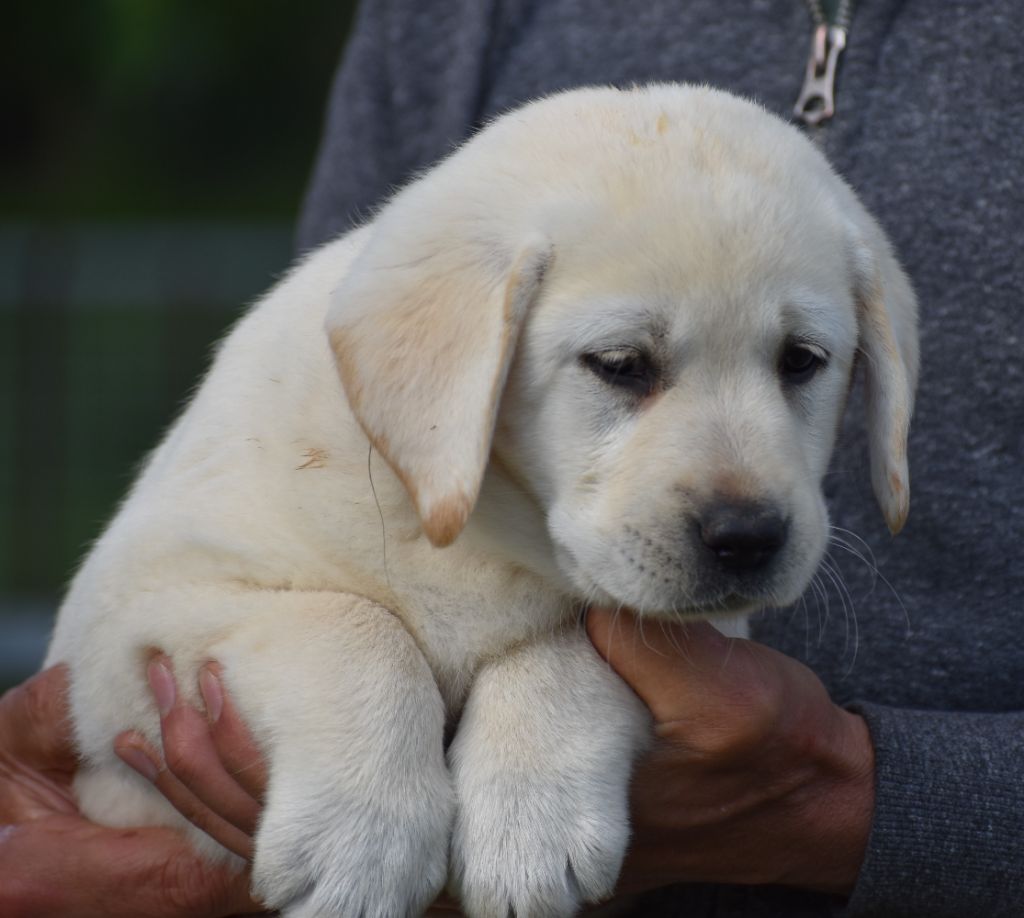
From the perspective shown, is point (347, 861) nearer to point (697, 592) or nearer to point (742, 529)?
point (697, 592)

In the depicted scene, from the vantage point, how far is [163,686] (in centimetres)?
262

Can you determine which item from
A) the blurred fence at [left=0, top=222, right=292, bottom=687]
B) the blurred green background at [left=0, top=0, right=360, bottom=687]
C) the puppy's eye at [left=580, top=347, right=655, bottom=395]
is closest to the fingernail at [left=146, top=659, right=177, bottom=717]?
the puppy's eye at [left=580, top=347, right=655, bottom=395]

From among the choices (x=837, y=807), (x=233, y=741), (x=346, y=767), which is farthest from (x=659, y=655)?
(x=233, y=741)

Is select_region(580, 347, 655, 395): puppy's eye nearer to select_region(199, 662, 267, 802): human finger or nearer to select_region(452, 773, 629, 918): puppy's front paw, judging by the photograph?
select_region(452, 773, 629, 918): puppy's front paw

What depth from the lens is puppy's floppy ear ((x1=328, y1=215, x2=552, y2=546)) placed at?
7.82 ft

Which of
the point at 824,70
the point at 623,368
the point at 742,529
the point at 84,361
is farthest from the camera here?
the point at 84,361

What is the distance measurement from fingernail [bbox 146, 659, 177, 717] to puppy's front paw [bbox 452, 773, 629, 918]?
1.73ft

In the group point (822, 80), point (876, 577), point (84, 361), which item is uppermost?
point (822, 80)

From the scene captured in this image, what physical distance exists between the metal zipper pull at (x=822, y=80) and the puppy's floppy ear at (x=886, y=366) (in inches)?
20.5

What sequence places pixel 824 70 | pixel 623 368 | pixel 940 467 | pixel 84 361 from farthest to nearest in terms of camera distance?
pixel 84 361, pixel 824 70, pixel 940 467, pixel 623 368

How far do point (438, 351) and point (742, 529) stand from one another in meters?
0.53

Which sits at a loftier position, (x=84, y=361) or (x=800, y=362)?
(x=800, y=362)

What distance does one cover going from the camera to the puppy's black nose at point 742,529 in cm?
235

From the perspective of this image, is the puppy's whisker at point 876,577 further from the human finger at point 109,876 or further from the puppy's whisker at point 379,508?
the human finger at point 109,876
